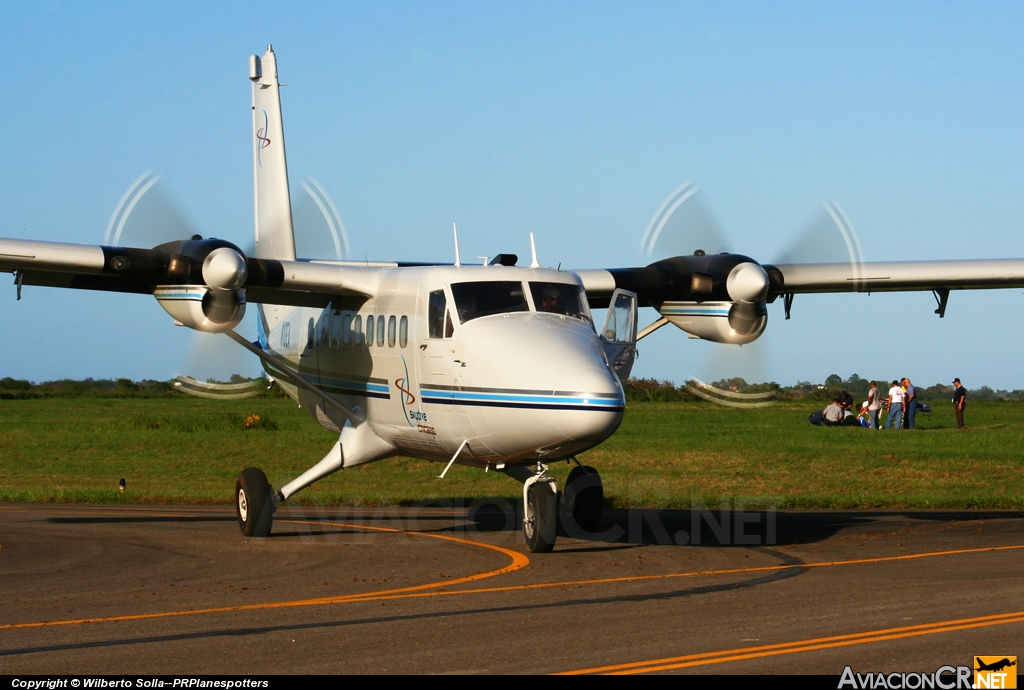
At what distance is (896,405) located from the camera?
35.5 meters

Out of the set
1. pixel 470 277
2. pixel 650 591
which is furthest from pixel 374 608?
pixel 470 277

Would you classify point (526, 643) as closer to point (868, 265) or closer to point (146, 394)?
point (868, 265)

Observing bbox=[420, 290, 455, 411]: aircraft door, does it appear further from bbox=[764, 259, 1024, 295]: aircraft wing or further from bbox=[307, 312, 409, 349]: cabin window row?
bbox=[764, 259, 1024, 295]: aircraft wing

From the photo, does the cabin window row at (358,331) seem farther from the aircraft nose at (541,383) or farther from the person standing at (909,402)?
the person standing at (909,402)

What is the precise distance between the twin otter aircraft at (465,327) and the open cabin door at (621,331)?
25mm

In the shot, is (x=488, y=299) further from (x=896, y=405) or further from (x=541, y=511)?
(x=896, y=405)

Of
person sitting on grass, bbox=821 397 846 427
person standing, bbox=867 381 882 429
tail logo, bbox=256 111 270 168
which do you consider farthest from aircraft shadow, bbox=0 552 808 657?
person sitting on grass, bbox=821 397 846 427

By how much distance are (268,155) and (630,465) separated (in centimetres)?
1269

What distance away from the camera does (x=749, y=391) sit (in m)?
18.5

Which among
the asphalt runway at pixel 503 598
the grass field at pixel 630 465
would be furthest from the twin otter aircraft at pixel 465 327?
the grass field at pixel 630 465

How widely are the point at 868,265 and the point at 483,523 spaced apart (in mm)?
7290

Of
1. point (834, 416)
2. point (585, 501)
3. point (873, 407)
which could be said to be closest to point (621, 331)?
point (585, 501)

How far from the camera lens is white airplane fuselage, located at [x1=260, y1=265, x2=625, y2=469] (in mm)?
12977

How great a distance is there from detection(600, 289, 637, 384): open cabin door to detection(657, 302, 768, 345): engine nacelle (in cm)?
248
